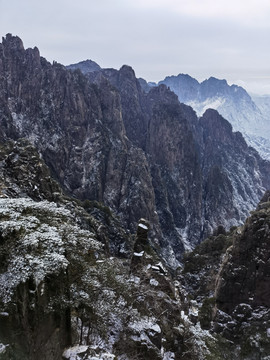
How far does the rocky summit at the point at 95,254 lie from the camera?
10398mm

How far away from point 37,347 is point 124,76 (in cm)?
19055

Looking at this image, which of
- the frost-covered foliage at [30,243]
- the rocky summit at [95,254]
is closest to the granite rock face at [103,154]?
the rocky summit at [95,254]

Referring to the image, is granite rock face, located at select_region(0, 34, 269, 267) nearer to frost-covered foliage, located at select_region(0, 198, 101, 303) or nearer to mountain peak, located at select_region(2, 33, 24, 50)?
mountain peak, located at select_region(2, 33, 24, 50)

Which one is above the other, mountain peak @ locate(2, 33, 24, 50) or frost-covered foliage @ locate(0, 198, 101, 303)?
mountain peak @ locate(2, 33, 24, 50)

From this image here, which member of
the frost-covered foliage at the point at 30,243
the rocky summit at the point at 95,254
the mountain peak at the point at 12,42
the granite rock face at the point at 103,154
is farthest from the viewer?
the mountain peak at the point at 12,42

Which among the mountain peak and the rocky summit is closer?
the rocky summit

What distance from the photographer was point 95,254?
1645 centimetres

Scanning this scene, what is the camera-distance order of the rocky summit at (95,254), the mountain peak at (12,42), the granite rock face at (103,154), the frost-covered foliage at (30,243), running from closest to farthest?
the frost-covered foliage at (30,243), the rocky summit at (95,254), the granite rock face at (103,154), the mountain peak at (12,42)

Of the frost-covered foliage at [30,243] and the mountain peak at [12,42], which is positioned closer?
the frost-covered foliage at [30,243]

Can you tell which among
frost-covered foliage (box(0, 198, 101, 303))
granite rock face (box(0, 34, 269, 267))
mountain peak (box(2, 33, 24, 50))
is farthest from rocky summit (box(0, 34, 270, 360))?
granite rock face (box(0, 34, 269, 267))

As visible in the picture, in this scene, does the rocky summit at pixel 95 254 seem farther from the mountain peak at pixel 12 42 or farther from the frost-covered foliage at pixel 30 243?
the mountain peak at pixel 12 42

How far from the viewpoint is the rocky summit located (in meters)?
10.4

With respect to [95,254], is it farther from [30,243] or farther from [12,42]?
[12,42]

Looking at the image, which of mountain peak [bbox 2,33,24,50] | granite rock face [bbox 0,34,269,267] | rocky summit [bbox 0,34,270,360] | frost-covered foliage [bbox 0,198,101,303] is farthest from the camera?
mountain peak [bbox 2,33,24,50]
